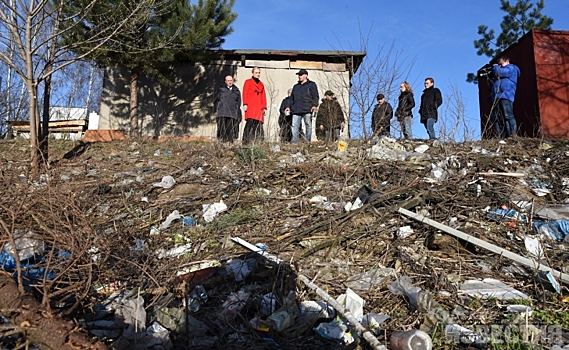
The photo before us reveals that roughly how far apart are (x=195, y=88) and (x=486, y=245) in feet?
29.1

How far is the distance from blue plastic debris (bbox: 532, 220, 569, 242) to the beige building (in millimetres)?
7567

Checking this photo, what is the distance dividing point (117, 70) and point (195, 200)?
7.62 metres

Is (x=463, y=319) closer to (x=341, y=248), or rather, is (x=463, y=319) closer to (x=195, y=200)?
(x=341, y=248)

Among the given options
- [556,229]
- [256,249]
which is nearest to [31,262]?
[256,249]

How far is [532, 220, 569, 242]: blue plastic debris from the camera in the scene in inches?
133

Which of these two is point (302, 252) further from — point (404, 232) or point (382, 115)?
point (382, 115)

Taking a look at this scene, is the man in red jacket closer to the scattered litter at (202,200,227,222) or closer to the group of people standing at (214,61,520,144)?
the group of people standing at (214,61,520,144)

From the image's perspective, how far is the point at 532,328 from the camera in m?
2.14

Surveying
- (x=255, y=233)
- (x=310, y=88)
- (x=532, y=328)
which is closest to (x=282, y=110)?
(x=310, y=88)

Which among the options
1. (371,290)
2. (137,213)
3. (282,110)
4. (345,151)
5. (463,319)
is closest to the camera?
(463,319)

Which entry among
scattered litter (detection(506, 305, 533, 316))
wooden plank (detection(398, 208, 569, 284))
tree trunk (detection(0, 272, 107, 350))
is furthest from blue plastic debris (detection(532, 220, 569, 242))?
tree trunk (detection(0, 272, 107, 350))

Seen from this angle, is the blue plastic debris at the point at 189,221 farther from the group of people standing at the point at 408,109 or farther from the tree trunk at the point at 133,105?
the tree trunk at the point at 133,105

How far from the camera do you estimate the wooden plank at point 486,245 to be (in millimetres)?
2707

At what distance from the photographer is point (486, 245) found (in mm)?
3074
